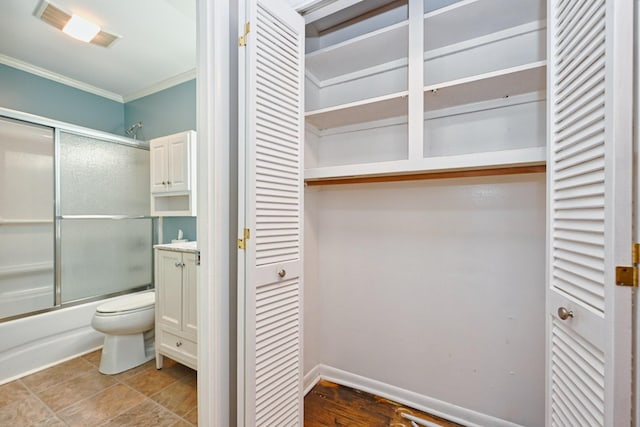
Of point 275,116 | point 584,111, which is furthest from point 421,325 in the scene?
point 275,116

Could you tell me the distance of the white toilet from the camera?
200 centimetres

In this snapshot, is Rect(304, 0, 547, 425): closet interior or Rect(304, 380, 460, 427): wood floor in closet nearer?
Rect(304, 0, 547, 425): closet interior

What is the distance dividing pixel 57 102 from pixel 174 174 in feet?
5.34

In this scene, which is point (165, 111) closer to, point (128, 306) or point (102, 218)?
point (102, 218)

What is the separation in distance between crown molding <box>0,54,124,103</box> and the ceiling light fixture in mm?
854

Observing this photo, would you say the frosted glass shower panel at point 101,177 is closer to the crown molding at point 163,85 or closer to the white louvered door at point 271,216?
the crown molding at point 163,85

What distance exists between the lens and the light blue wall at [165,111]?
2.74 metres

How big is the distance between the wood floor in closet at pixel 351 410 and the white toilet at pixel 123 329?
134cm

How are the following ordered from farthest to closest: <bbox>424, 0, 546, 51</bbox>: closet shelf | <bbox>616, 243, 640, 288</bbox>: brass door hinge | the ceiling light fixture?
the ceiling light fixture
<bbox>424, 0, 546, 51</bbox>: closet shelf
<bbox>616, 243, 640, 288</bbox>: brass door hinge

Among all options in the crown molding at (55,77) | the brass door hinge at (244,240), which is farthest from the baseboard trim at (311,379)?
the crown molding at (55,77)

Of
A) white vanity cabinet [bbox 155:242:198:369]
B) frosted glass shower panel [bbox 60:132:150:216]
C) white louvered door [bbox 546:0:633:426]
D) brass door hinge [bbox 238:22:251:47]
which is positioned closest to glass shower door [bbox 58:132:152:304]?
frosted glass shower panel [bbox 60:132:150:216]

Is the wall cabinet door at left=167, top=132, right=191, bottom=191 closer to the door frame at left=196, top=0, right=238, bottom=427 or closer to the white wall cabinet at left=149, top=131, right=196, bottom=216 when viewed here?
the white wall cabinet at left=149, top=131, right=196, bottom=216

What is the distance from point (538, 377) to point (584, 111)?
1.30m

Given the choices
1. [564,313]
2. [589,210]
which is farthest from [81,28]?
[564,313]
